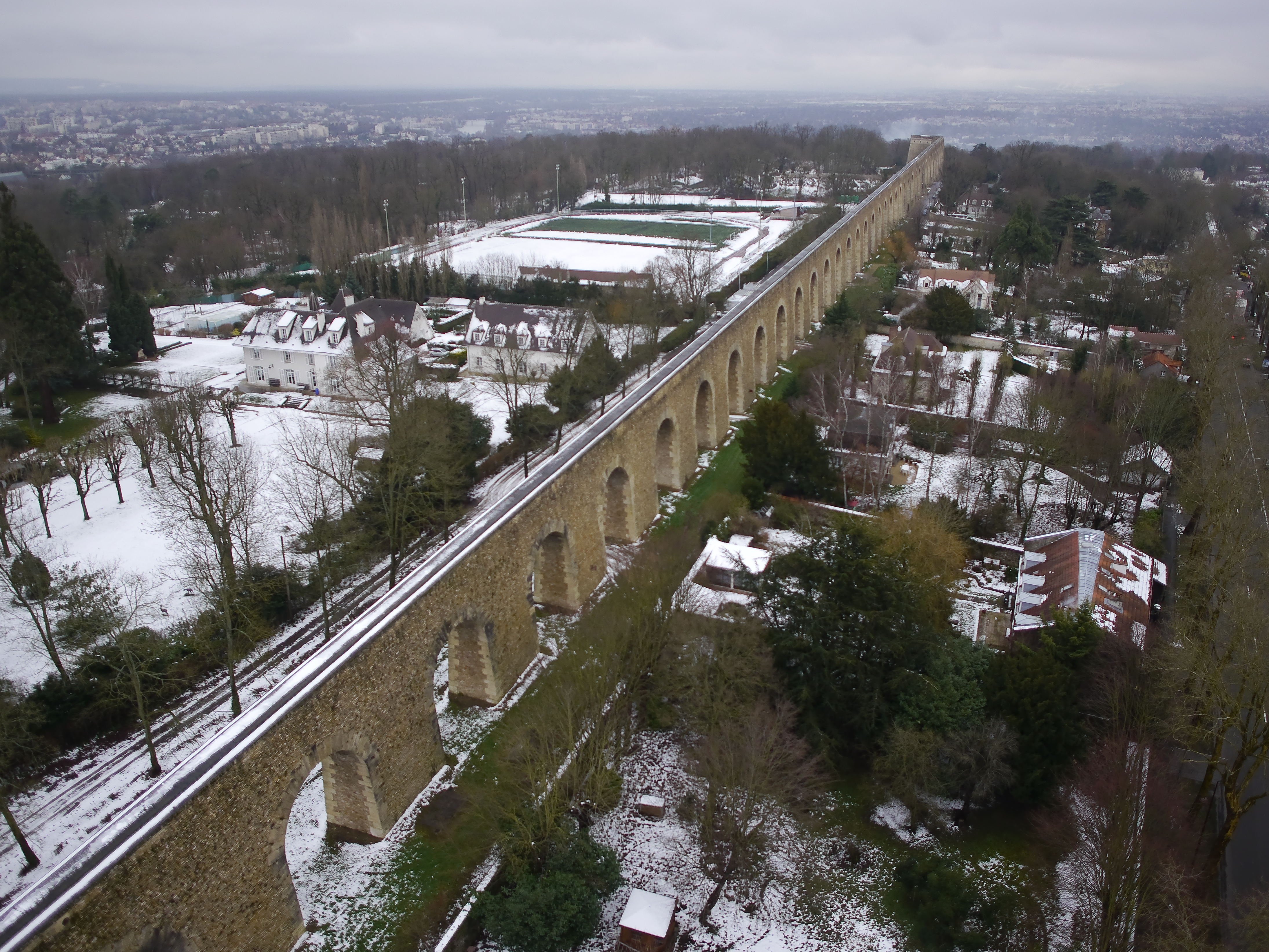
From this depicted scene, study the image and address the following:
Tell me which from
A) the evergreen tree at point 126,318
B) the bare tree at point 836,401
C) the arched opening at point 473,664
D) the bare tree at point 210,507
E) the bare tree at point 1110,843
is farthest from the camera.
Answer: the evergreen tree at point 126,318

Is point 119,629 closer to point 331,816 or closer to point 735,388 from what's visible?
point 331,816

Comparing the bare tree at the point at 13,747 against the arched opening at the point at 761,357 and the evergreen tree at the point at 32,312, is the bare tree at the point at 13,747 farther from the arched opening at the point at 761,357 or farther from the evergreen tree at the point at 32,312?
the arched opening at the point at 761,357

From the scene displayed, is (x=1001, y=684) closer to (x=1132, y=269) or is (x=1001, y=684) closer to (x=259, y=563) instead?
(x=259, y=563)

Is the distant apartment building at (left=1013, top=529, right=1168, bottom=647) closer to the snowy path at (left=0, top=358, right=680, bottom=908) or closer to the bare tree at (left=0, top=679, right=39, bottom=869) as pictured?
the snowy path at (left=0, top=358, right=680, bottom=908)

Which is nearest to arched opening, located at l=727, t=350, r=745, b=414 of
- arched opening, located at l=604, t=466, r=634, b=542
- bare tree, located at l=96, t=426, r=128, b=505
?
arched opening, located at l=604, t=466, r=634, b=542

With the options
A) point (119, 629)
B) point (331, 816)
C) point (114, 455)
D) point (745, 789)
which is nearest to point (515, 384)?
point (114, 455)

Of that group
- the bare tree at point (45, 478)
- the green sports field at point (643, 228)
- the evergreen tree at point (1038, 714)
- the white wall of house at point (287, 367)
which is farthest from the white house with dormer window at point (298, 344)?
the green sports field at point (643, 228)
